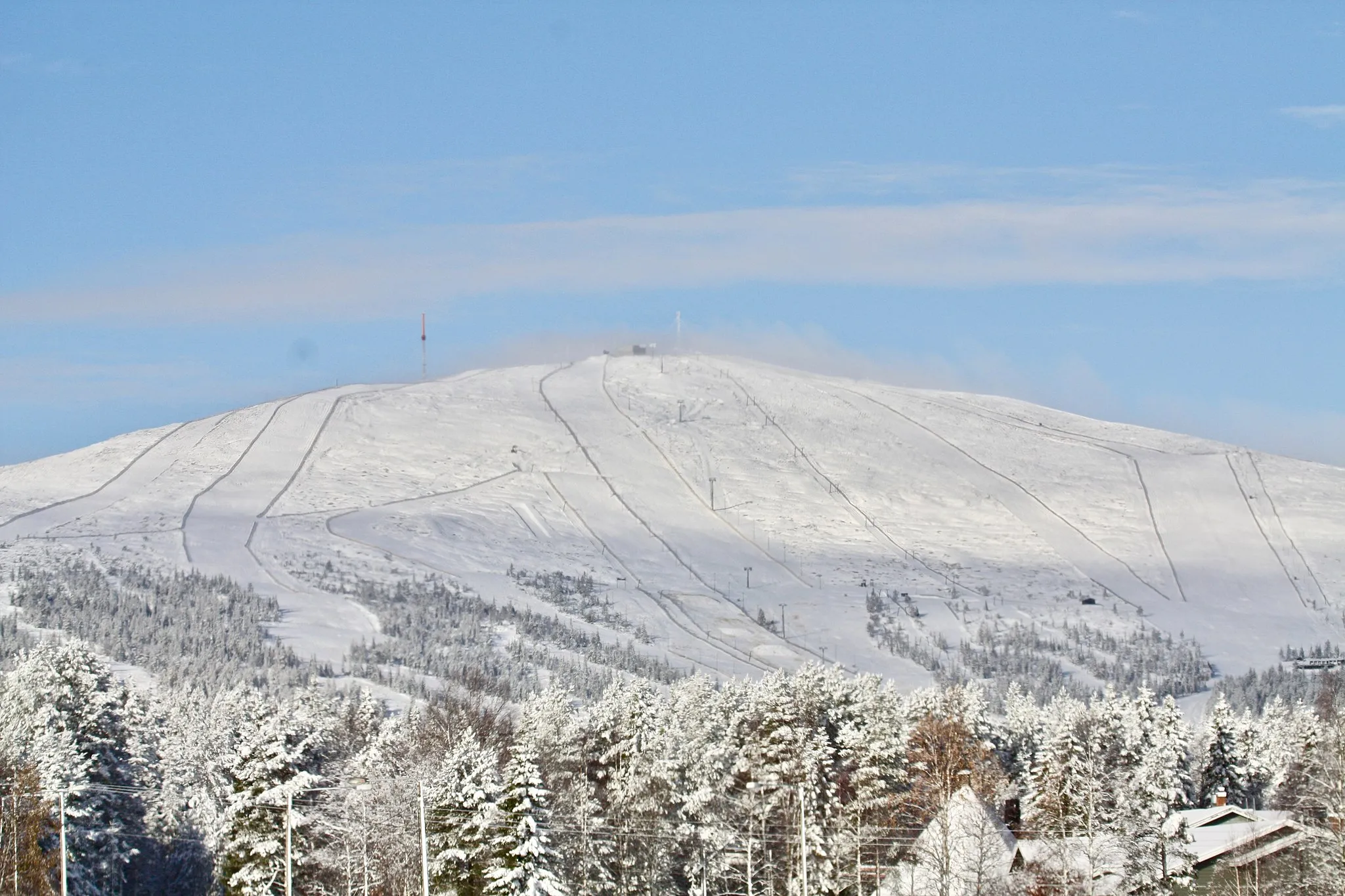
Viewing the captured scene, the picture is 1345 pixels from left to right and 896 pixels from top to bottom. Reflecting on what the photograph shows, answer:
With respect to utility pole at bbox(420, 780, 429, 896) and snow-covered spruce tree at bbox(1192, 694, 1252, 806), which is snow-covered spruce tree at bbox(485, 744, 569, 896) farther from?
snow-covered spruce tree at bbox(1192, 694, 1252, 806)

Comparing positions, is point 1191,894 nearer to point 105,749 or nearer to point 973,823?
point 973,823

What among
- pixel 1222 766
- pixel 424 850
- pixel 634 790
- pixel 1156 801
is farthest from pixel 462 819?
pixel 1222 766

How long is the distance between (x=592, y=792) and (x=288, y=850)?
1599 cm

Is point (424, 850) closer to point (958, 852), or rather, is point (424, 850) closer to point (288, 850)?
point (288, 850)

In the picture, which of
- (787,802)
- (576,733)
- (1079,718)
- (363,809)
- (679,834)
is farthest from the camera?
(1079,718)

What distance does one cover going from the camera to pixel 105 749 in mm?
70500

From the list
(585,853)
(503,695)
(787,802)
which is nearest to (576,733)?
(503,695)

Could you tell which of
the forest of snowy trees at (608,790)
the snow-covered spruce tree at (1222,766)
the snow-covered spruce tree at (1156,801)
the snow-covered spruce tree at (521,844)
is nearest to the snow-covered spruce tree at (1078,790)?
the forest of snowy trees at (608,790)

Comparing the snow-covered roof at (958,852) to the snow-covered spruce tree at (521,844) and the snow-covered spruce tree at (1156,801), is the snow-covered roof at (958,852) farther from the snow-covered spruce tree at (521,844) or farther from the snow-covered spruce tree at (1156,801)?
the snow-covered spruce tree at (521,844)

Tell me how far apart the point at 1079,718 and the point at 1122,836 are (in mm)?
41827

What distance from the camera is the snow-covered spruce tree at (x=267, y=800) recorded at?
2532 inches

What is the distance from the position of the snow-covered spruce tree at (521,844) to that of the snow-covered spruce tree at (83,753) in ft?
54.3

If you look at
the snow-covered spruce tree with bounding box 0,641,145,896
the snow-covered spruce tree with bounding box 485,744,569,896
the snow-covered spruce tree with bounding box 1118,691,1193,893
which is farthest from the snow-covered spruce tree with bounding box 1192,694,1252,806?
the snow-covered spruce tree with bounding box 0,641,145,896

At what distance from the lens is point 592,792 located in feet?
238
